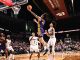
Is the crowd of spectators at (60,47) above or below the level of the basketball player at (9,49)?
below

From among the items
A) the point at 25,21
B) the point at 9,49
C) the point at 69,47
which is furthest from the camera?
the point at 25,21

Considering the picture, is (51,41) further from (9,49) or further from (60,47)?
(60,47)

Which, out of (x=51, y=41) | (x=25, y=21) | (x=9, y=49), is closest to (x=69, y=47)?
(x=25, y=21)

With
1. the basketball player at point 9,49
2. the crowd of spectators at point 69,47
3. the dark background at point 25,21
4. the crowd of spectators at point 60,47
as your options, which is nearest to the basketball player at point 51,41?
the basketball player at point 9,49

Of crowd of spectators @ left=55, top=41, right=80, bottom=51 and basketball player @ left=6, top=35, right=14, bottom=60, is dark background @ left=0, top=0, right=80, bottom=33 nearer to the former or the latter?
crowd of spectators @ left=55, top=41, right=80, bottom=51

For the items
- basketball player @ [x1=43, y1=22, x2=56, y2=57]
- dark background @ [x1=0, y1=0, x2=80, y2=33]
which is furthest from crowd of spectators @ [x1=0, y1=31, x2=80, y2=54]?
basketball player @ [x1=43, y1=22, x2=56, y2=57]

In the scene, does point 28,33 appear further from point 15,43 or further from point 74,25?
point 74,25

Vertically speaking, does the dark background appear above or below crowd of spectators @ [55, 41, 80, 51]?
above

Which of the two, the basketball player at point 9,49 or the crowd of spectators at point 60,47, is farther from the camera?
the crowd of spectators at point 60,47

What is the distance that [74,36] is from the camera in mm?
34062

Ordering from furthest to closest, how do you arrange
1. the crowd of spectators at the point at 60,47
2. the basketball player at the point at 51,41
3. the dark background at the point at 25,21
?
the dark background at the point at 25,21 < the crowd of spectators at the point at 60,47 < the basketball player at the point at 51,41

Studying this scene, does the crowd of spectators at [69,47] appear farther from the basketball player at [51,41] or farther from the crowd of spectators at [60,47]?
the basketball player at [51,41]

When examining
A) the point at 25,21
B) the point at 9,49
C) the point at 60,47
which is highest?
the point at 25,21

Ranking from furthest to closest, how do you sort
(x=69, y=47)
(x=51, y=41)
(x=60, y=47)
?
(x=60, y=47), (x=69, y=47), (x=51, y=41)
